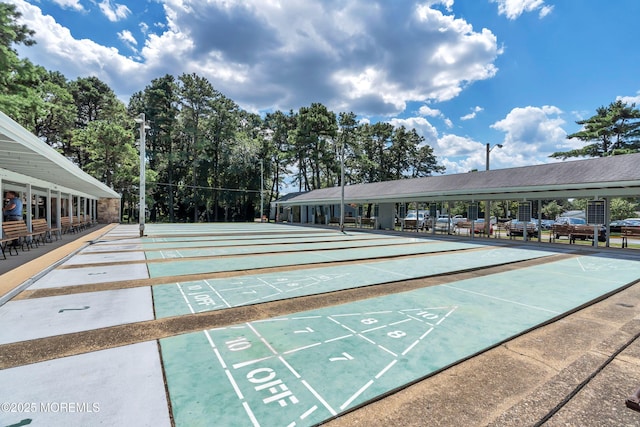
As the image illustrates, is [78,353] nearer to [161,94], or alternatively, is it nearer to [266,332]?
[266,332]

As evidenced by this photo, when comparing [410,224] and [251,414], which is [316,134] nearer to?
[410,224]

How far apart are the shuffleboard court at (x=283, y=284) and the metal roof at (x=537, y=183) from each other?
26.5ft

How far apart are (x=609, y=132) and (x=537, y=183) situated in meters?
26.3

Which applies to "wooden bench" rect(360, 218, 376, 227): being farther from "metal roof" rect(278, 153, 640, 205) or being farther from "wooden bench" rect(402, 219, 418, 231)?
"metal roof" rect(278, 153, 640, 205)

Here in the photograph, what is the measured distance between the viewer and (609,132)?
32.3 metres

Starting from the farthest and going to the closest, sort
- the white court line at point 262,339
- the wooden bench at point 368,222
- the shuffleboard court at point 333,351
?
the wooden bench at point 368,222 < the white court line at point 262,339 < the shuffleboard court at point 333,351

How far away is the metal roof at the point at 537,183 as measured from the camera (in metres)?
13.5

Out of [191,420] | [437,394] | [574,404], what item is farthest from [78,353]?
[574,404]

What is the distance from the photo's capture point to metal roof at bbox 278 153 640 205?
1354 cm

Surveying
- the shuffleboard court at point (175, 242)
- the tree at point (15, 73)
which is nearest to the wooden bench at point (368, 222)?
the shuffleboard court at point (175, 242)

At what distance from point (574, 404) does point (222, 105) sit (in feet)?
156

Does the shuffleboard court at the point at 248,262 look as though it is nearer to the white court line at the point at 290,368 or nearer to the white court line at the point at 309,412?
the white court line at the point at 290,368

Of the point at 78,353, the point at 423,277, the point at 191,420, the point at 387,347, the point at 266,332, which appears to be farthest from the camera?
the point at 423,277

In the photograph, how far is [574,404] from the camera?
2.66 metres
